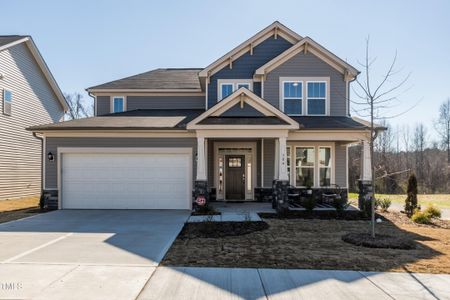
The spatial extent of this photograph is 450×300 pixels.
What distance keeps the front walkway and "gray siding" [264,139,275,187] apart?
9.47m

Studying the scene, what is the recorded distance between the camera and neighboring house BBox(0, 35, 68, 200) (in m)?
16.8

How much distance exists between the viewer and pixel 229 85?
1560 cm

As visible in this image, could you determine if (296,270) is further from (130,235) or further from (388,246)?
(130,235)

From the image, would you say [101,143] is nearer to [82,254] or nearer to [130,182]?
[130,182]

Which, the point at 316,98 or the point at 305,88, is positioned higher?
the point at 305,88

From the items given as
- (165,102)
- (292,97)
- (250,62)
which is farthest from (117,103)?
(292,97)

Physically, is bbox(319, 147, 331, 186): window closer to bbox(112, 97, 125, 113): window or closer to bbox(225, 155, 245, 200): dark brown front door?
bbox(225, 155, 245, 200): dark brown front door

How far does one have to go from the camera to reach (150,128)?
41.6 ft

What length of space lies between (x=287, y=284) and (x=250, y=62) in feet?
40.0

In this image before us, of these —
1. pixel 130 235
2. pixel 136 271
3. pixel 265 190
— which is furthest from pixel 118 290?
pixel 265 190

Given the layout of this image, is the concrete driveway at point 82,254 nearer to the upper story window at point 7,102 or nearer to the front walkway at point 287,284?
the front walkway at point 287,284

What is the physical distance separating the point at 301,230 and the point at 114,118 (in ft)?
31.2

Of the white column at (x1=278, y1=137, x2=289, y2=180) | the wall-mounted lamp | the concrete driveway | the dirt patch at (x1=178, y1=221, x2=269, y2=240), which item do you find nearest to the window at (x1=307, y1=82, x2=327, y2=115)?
the white column at (x1=278, y1=137, x2=289, y2=180)

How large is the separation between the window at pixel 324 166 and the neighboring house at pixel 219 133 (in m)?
0.04
